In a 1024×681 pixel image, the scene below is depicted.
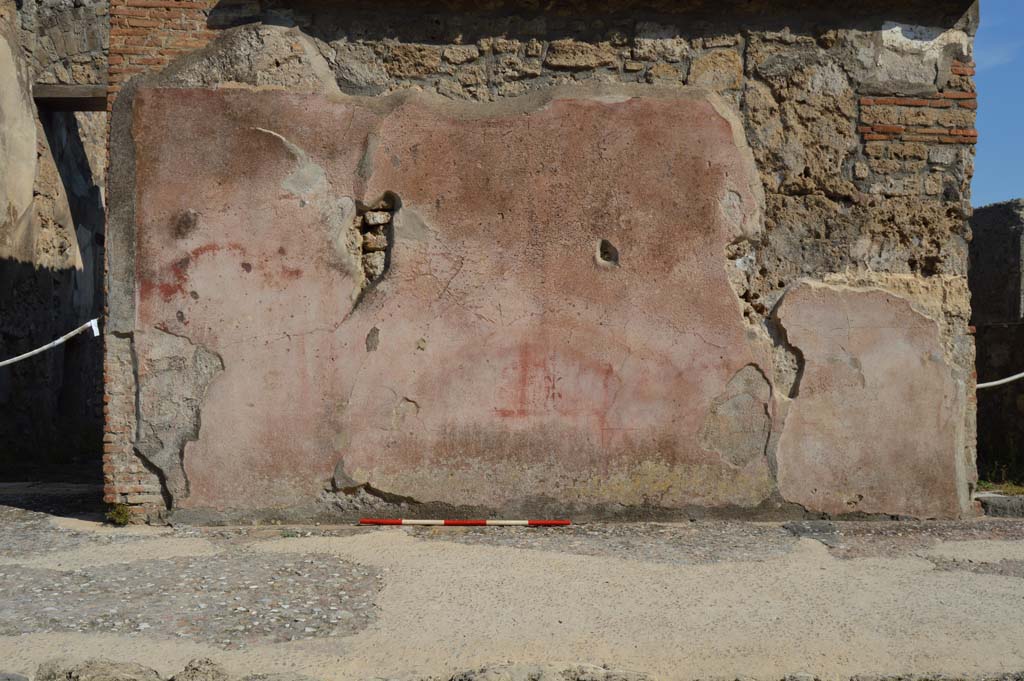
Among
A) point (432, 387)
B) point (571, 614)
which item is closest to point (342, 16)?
point (432, 387)

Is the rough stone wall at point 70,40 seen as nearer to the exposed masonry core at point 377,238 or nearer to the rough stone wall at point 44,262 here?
the rough stone wall at point 44,262

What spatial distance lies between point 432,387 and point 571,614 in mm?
1705

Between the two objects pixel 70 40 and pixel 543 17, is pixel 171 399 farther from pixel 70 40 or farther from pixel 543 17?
pixel 70 40

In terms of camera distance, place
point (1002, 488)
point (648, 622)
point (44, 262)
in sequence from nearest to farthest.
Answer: point (648, 622) → point (1002, 488) → point (44, 262)

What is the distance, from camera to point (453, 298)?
4559 mm

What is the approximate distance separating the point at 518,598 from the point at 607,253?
1979 millimetres

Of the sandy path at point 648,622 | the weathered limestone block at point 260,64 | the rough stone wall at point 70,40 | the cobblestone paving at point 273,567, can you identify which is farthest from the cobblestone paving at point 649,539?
the rough stone wall at point 70,40

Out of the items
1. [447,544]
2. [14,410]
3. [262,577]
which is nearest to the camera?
[262,577]

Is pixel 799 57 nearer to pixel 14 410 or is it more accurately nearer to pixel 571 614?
pixel 571 614

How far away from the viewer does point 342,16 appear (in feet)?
15.4

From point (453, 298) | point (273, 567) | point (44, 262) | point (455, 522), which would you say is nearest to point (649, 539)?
point (455, 522)

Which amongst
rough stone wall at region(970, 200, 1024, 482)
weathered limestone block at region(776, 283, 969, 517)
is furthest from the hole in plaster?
rough stone wall at region(970, 200, 1024, 482)

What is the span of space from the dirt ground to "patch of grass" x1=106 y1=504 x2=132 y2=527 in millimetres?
75

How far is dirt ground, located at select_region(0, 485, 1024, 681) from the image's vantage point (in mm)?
2752
